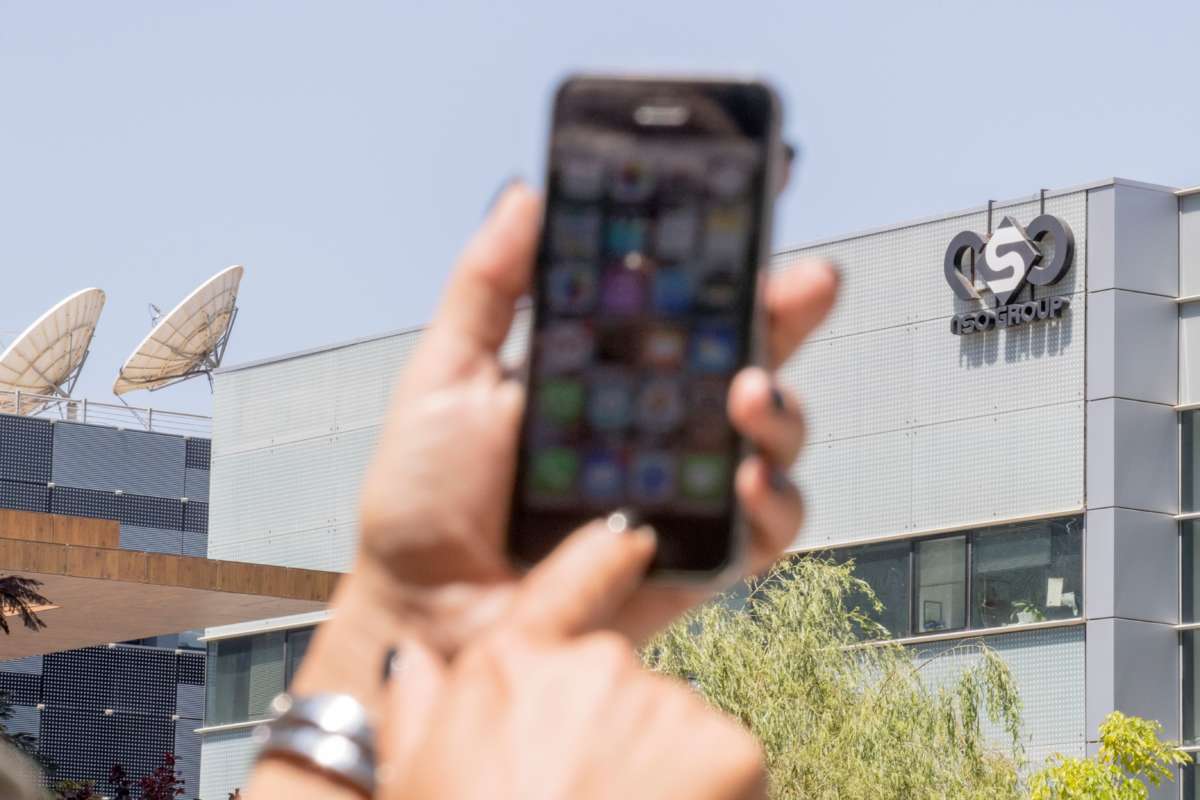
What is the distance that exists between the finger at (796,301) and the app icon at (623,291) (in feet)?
0.40

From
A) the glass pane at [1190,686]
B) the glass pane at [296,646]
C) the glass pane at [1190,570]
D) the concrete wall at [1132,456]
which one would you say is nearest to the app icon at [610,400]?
the concrete wall at [1132,456]

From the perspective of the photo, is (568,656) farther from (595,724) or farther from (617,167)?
(617,167)

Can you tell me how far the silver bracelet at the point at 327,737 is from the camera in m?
1.84

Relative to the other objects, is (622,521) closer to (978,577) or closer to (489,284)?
(489,284)

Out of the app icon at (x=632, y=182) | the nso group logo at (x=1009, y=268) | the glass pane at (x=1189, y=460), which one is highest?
the nso group logo at (x=1009, y=268)

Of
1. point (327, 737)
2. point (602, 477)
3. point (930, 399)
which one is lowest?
point (327, 737)

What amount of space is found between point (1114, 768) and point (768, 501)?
24.3m

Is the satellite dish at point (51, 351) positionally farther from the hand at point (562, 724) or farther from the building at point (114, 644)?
the hand at point (562, 724)

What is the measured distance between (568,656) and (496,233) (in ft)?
1.57

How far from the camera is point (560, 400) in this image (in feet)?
6.50

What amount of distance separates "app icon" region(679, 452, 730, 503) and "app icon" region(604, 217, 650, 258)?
0.20m

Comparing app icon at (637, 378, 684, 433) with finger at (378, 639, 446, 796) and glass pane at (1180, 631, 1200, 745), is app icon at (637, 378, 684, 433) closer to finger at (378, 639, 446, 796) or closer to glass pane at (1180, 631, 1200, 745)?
finger at (378, 639, 446, 796)

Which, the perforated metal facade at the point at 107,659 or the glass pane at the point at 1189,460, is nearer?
the glass pane at the point at 1189,460

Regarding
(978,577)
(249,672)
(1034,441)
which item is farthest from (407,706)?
(249,672)
